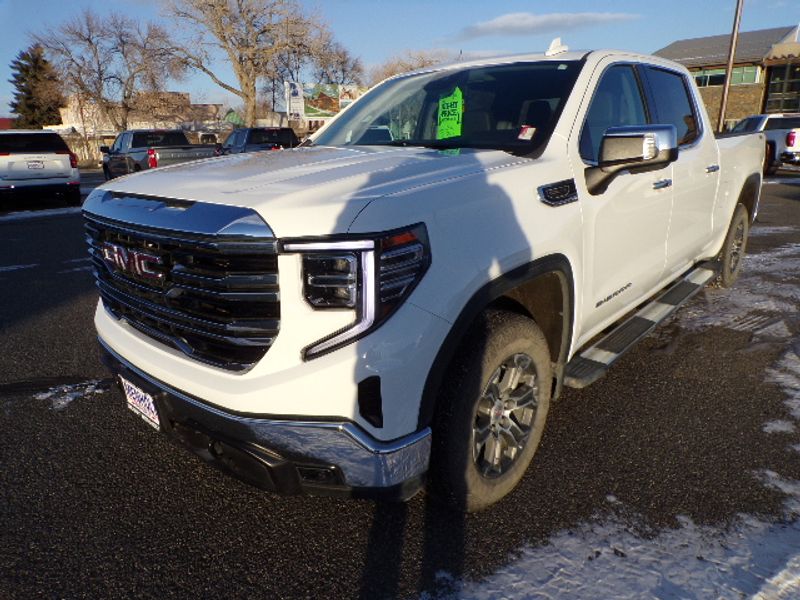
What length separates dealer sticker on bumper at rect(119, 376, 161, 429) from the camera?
7.20 feet

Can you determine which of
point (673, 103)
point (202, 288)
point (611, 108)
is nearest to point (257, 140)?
point (673, 103)

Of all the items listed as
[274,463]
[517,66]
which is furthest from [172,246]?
[517,66]

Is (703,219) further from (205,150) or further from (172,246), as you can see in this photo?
(205,150)

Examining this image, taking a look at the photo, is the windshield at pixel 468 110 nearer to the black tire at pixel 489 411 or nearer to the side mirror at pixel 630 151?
the side mirror at pixel 630 151

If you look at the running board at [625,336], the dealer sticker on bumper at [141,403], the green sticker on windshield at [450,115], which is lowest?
the running board at [625,336]

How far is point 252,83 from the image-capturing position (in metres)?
37.9

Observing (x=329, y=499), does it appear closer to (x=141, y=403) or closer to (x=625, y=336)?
(x=141, y=403)

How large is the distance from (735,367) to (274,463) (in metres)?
3.35

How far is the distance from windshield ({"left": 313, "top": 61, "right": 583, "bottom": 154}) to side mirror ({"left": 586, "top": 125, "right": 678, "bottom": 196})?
273mm

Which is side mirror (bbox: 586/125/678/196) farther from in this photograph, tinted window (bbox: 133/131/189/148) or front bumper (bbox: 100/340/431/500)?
tinted window (bbox: 133/131/189/148)

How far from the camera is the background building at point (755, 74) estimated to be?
35.9 meters

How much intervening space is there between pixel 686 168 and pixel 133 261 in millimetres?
3289

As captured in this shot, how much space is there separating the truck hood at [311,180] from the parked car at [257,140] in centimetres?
1467

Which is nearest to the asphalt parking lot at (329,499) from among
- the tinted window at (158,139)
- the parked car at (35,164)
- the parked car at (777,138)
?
the parked car at (35,164)
